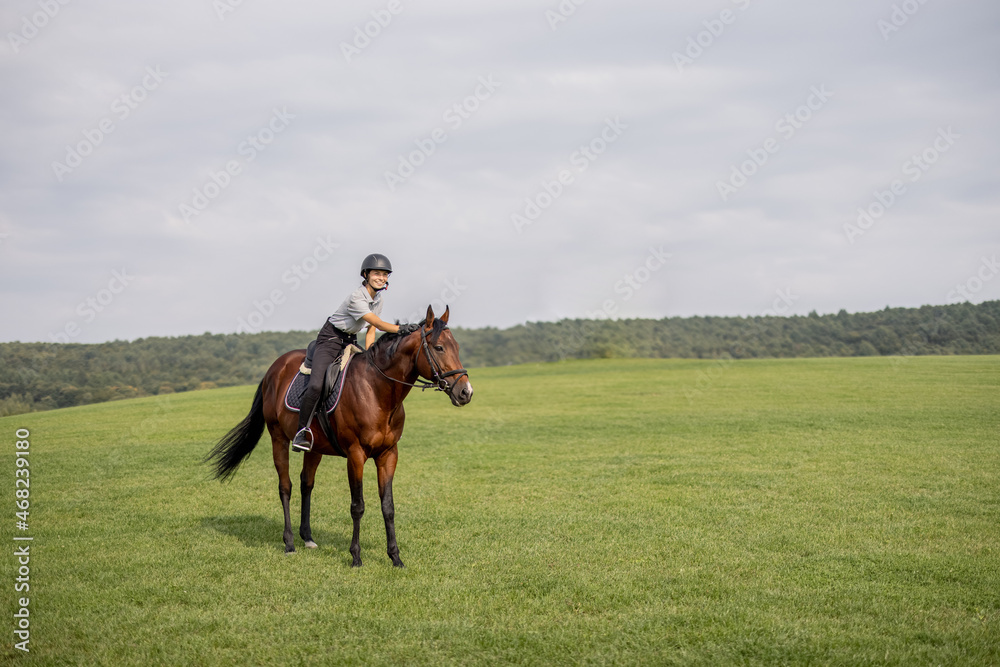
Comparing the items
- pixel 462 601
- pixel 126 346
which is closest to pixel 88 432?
pixel 462 601

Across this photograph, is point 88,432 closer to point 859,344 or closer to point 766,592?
point 766,592

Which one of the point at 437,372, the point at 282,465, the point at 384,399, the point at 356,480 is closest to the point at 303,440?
the point at 356,480

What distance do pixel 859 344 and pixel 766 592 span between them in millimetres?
65532

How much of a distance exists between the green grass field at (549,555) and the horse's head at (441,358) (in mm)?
1938

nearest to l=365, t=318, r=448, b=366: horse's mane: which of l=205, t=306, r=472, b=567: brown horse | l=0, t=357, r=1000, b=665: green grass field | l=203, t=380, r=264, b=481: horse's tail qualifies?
l=205, t=306, r=472, b=567: brown horse

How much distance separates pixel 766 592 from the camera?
252 inches

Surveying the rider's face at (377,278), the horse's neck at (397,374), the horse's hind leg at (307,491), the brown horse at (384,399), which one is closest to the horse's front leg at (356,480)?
the brown horse at (384,399)

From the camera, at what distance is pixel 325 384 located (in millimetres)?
8094

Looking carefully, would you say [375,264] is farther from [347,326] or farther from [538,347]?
[538,347]

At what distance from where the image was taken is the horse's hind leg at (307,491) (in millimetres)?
8516

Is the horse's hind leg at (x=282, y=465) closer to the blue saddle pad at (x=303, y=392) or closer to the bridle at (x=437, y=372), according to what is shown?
the blue saddle pad at (x=303, y=392)

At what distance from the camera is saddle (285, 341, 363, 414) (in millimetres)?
7992

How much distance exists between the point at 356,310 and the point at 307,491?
2542 mm

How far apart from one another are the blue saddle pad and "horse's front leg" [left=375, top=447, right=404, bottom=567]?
84 cm
